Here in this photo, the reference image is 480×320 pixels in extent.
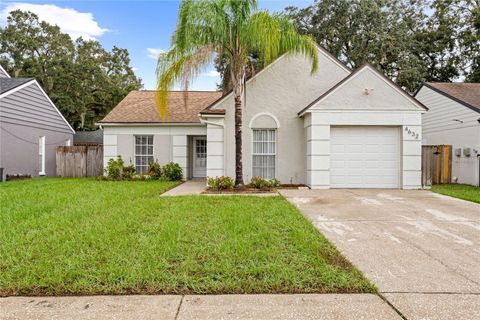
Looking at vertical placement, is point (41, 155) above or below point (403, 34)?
below

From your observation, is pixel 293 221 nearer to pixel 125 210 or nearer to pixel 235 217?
pixel 235 217

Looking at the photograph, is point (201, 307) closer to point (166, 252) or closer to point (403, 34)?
point (166, 252)

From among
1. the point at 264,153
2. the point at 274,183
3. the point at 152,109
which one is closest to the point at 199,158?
the point at 152,109

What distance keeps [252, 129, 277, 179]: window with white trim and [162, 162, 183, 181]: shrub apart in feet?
13.0

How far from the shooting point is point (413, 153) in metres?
10.9

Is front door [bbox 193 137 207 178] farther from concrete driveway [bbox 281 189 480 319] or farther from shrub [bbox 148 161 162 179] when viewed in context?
concrete driveway [bbox 281 189 480 319]

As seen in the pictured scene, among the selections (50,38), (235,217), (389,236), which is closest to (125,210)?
(235,217)

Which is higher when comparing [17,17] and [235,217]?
[17,17]

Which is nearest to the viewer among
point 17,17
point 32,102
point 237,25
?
point 237,25

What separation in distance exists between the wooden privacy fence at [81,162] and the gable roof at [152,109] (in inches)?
89.8

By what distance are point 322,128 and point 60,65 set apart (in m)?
26.4

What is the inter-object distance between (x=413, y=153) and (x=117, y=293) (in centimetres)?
1084

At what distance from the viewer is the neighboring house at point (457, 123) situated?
1283 cm

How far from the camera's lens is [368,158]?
11.2 m
